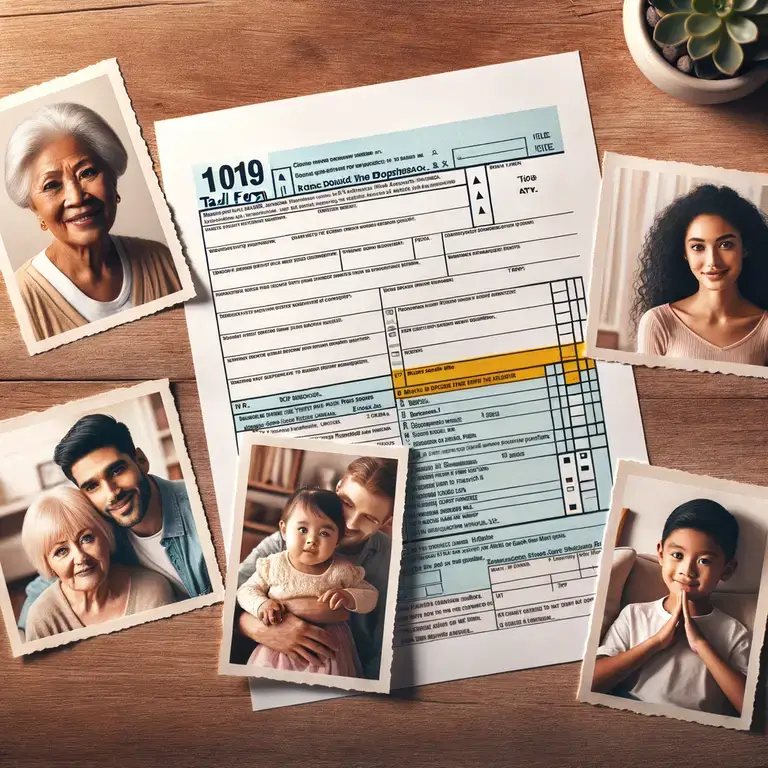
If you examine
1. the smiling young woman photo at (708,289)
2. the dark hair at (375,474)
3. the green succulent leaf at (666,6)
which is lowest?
the dark hair at (375,474)

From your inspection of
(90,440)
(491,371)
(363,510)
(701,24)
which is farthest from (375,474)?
(701,24)

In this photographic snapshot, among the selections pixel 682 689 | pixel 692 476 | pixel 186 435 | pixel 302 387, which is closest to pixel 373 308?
pixel 302 387

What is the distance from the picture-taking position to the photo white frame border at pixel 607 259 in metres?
0.62

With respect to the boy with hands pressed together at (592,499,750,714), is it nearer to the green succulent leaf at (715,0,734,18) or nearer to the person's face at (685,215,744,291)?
the person's face at (685,215,744,291)

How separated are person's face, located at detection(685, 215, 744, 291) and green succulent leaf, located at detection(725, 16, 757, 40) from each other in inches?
5.9

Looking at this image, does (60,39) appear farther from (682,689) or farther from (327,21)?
(682,689)

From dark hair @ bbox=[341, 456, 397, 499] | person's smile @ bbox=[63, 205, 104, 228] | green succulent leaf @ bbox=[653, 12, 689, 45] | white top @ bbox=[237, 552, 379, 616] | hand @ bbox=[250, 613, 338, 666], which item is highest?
green succulent leaf @ bbox=[653, 12, 689, 45]

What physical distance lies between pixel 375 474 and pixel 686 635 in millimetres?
316

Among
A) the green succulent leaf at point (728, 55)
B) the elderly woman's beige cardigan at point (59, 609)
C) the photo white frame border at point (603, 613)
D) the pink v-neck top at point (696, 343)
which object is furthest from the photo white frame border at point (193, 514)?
the green succulent leaf at point (728, 55)

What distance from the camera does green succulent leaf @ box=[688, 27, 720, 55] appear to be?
0.56 m

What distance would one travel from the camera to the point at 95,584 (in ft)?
2.03

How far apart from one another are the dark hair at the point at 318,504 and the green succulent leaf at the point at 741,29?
20.4 inches

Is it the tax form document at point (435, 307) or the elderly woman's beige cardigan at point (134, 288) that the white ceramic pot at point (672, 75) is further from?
the elderly woman's beige cardigan at point (134, 288)

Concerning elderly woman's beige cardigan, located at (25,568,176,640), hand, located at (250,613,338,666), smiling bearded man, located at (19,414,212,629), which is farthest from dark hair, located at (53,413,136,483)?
hand, located at (250,613,338,666)
